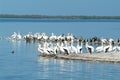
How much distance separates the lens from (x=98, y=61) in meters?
40.0

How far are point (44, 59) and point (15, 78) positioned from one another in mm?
9198

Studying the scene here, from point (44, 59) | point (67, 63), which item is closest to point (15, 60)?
point (44, 59)

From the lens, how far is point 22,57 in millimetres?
45062

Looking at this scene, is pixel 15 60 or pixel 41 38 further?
pixel 41 38

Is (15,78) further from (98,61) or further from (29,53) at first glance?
(29,53)

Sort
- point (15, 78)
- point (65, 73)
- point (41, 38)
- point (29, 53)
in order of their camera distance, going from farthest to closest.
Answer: point (41, 38), point (29, 53), point (65, 73), point (15, 78)

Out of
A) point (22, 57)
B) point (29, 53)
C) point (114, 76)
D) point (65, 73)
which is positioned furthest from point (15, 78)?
point (29, 53)

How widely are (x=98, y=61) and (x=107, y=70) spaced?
2.96m

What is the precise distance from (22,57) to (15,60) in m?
2.28

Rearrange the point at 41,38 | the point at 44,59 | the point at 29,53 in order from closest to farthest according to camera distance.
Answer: the point at 44,59, the point at 29,53, the point at 41,38

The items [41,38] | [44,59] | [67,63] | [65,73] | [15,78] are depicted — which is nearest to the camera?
[15,78]

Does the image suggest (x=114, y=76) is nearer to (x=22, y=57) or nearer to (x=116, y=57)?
(x=116, y=57)

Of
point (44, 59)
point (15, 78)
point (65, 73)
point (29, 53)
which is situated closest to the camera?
point (15, 78)

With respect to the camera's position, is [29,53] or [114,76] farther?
[29,53]
